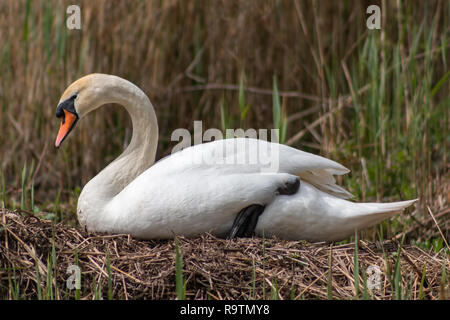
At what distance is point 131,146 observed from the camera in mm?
3691

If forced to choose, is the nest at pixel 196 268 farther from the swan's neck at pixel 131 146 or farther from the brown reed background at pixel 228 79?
the brown reed background at pixel 228 79

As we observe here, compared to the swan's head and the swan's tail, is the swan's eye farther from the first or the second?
the swan's tail

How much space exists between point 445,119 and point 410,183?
57 cm

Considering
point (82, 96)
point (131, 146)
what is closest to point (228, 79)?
point (131, 146)

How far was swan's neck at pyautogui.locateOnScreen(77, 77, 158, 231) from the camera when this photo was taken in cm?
352

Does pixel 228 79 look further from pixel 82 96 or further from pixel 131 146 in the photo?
pixel 82 96

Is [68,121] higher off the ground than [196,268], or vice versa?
[68,121]

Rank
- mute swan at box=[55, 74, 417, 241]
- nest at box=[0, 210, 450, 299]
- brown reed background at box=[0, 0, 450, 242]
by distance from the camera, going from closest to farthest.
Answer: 1. nest at box=[0, 210, 450, 299]
2. mute swan at box=[55, 74, 417, 241]
3. brown reed background at box=[0, 0, 450, 242]

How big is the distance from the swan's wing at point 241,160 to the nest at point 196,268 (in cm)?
39

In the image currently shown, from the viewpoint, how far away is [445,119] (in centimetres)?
456

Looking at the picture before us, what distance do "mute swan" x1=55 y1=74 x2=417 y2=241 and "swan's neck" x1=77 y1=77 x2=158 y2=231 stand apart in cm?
1

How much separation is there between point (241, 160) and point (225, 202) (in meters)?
0.26

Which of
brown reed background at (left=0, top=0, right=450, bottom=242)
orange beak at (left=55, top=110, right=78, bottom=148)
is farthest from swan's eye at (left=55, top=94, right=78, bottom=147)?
brown reed background at (left=0, top=0, right=450, bottom=242)

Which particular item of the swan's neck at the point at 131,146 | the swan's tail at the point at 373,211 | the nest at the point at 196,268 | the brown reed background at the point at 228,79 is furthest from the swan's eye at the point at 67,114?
the swan's tail at the point at 373,211
